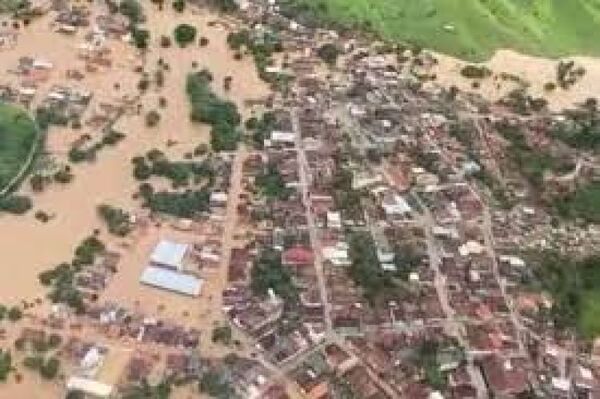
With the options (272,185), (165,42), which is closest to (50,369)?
(272,185)

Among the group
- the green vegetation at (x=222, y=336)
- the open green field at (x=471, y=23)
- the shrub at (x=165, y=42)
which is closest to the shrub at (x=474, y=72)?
the open green field at (x=471, y=23)

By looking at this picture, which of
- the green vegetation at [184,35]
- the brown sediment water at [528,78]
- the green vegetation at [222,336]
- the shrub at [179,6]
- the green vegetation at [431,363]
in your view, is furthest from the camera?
the shrub at [179,6]

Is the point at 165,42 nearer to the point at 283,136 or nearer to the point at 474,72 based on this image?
the point at 283,136

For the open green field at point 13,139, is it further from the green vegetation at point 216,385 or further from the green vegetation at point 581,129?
the green vegetation at point 581,129

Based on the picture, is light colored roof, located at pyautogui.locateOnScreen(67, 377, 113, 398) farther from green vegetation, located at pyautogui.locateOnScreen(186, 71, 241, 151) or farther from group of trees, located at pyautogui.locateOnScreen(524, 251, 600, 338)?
group of trees, located at pyautogui.locateOnScreen(524, 251, 600, 338)

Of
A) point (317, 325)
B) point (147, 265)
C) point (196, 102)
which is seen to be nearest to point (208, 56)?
point (196, 102)

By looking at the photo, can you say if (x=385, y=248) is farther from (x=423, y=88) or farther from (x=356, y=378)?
(x=423, y=88)
